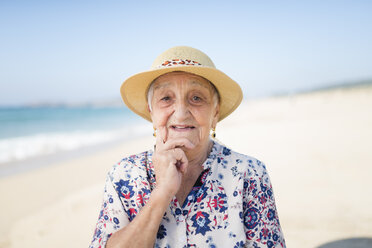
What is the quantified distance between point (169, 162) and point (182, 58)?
0.72 m

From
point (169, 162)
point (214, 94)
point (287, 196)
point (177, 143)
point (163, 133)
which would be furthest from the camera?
point (287, 196)

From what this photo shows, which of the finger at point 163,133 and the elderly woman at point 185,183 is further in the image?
the finger at point 163,133

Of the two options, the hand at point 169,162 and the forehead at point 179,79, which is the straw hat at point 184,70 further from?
the hand at point 169,162

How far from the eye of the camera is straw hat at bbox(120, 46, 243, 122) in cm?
169

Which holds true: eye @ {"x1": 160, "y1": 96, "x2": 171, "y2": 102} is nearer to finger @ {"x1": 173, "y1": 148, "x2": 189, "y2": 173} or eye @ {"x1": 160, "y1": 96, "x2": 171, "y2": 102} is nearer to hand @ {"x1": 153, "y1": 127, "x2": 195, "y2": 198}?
hand @ {"x1": 153, "y1": 127, "x2": 195, "y2": 198}

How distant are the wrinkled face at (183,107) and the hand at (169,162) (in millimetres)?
68

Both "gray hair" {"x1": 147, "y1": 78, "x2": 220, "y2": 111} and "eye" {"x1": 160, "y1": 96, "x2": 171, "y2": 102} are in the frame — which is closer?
"eye" {"x1": 160, "y1": 96, "x2": 171, "y2": 102}

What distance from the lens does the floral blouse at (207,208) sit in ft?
5.02

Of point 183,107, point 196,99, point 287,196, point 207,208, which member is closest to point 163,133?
point 183,107

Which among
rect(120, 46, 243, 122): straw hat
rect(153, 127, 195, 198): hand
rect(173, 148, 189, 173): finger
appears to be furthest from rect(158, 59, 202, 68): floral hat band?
rect(173, 148, 189, 173): finger

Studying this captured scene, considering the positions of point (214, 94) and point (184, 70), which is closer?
point (184, 70)

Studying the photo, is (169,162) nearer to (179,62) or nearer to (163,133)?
(163,133)

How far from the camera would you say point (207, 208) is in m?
1.57

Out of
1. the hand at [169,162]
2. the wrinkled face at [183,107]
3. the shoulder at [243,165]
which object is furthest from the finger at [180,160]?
the shoulder at [243,165]
